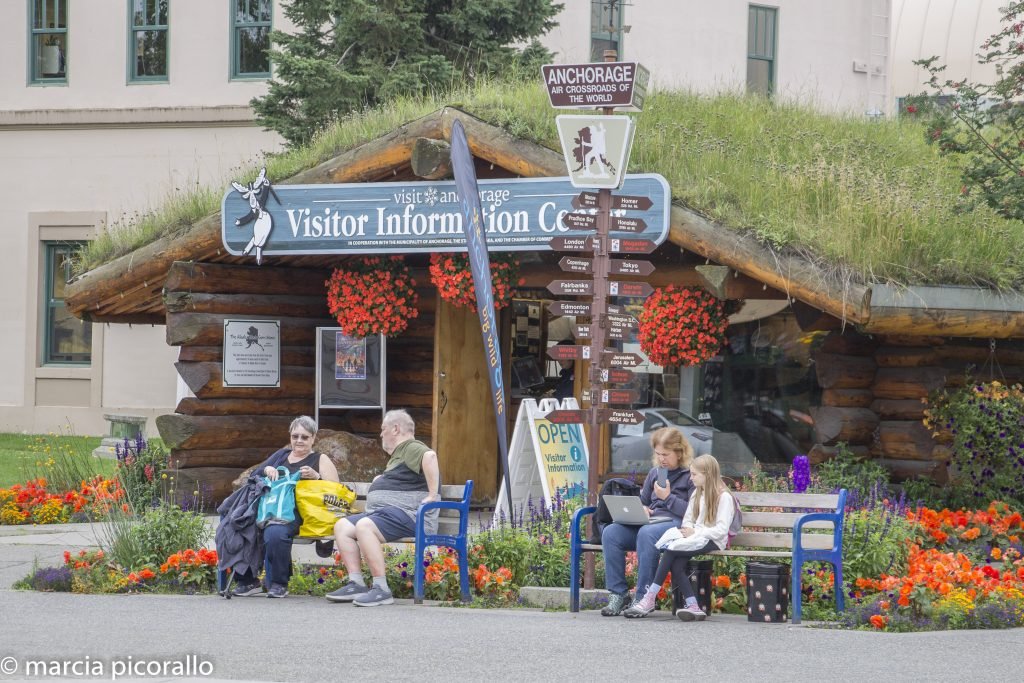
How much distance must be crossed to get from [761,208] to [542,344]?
420 cm

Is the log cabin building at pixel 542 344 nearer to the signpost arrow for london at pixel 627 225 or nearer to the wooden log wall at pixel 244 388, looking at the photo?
the wooden log wall at pixel 244 388

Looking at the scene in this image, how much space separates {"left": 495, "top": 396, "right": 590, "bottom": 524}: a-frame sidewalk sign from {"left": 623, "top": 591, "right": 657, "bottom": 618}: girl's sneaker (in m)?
3.65

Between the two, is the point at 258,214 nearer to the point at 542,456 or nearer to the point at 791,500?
the point at 542,456

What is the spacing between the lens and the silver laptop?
9688mm

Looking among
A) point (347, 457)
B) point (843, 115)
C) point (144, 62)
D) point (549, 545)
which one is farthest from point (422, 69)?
point (549, 545)

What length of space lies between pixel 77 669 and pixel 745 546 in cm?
470

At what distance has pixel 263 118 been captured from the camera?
22.0 meters

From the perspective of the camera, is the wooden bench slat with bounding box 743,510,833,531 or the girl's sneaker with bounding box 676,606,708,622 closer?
the girl's sneaker with bounding box 676,606,708,622

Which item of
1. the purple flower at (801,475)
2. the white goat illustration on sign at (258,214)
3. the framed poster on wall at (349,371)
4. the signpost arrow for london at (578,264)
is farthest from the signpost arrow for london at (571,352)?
the framed poster on wall at (349,371)

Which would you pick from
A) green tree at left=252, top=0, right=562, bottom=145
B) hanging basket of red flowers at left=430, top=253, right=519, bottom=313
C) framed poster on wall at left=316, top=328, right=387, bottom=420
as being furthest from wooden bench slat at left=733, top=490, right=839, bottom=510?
green tree at left=252, top=0, right=562, bottom=145

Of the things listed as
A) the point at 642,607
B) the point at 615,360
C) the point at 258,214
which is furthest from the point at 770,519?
the point at 258,214

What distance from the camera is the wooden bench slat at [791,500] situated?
999cm

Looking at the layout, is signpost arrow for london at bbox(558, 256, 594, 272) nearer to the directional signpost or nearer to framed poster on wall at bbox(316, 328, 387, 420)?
the directional signpost

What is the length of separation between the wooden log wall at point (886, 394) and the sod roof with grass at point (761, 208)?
1.13 meters
